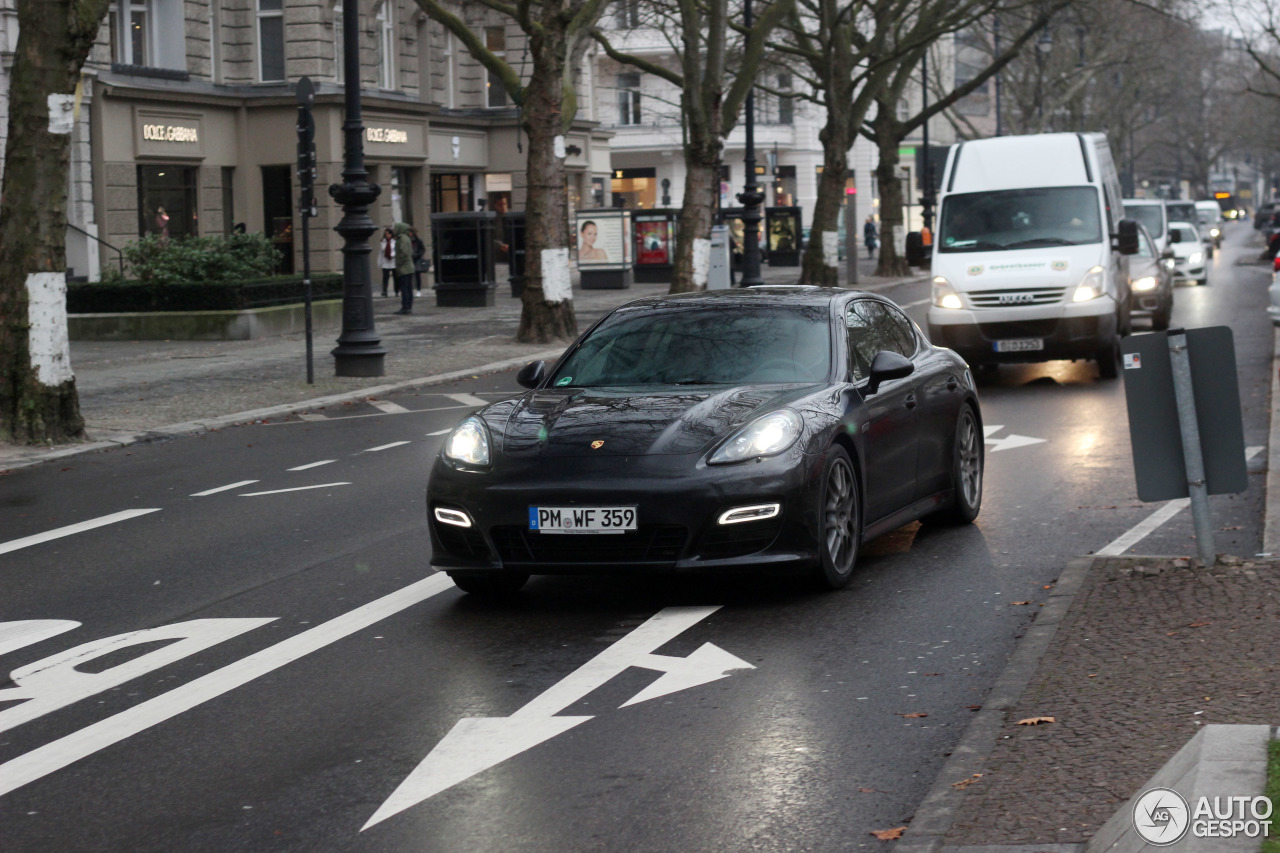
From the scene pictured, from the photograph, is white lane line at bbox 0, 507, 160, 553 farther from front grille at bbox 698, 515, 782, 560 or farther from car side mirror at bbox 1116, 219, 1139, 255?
car side mirror at bbox 1116, 219, 1139, 255

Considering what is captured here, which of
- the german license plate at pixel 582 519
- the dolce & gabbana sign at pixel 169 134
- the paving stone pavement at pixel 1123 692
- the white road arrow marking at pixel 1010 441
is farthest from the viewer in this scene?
the dolce & gabbana sign at pixel 169 134

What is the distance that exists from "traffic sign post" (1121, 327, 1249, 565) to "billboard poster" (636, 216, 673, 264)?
37.6m

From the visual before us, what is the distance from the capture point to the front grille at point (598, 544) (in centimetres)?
743

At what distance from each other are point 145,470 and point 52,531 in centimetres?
309

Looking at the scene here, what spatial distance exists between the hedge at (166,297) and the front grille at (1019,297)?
13.1 metres

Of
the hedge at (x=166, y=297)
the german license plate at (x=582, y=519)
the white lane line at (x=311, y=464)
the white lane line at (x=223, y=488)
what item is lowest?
the white lane line at (x=223, y=488)

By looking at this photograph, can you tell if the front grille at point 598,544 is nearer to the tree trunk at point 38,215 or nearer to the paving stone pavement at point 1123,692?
the paving stone pavement at point 1123,692

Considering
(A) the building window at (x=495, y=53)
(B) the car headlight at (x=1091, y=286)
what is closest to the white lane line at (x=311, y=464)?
(B) the car headlight at (x=1091, y=286)

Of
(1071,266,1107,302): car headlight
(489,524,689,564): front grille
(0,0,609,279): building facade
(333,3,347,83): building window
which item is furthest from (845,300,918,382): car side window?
(333,3,347,83): building window

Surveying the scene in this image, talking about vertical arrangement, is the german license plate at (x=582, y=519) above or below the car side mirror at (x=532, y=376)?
below

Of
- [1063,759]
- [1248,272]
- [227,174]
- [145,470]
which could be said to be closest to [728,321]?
[1063,759]

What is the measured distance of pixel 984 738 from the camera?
5387 mm

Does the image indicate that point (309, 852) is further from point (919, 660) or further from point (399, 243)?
point (399, 243)

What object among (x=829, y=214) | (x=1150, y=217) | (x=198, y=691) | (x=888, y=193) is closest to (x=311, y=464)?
(x=198, y=691)
